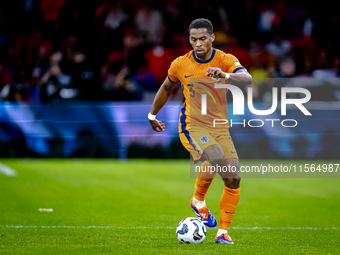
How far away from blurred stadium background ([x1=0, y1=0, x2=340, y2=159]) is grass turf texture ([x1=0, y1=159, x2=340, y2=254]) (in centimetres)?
→ 65

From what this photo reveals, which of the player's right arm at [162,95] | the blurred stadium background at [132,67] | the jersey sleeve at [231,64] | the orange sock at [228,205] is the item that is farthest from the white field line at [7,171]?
the jersey sleeve at [231,64]

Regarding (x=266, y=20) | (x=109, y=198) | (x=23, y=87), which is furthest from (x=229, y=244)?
(x=266, y=20)

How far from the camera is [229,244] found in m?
5.15

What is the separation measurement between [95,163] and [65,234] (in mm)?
6083

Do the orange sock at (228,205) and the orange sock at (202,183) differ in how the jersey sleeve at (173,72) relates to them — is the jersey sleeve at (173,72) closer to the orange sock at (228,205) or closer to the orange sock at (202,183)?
the orange sock at (202,183)

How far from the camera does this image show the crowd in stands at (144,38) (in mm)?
12781

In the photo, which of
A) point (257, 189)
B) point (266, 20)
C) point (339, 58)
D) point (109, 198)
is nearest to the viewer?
point (109, 198)

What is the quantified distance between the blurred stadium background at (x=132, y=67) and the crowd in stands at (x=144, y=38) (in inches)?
1.2

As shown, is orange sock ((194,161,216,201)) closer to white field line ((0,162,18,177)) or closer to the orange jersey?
the orange jersey

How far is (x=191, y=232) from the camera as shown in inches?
202

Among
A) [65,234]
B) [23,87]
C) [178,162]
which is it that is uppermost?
[23,87]

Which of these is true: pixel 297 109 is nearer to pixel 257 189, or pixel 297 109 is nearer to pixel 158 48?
pixel 257 189

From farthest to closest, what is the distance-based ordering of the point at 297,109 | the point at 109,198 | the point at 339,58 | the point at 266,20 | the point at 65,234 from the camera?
the point at 266,20
the point at 339,58
the point at 297,109
the point at 109,198
the point at 65,234

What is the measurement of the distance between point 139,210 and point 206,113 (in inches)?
92.9
